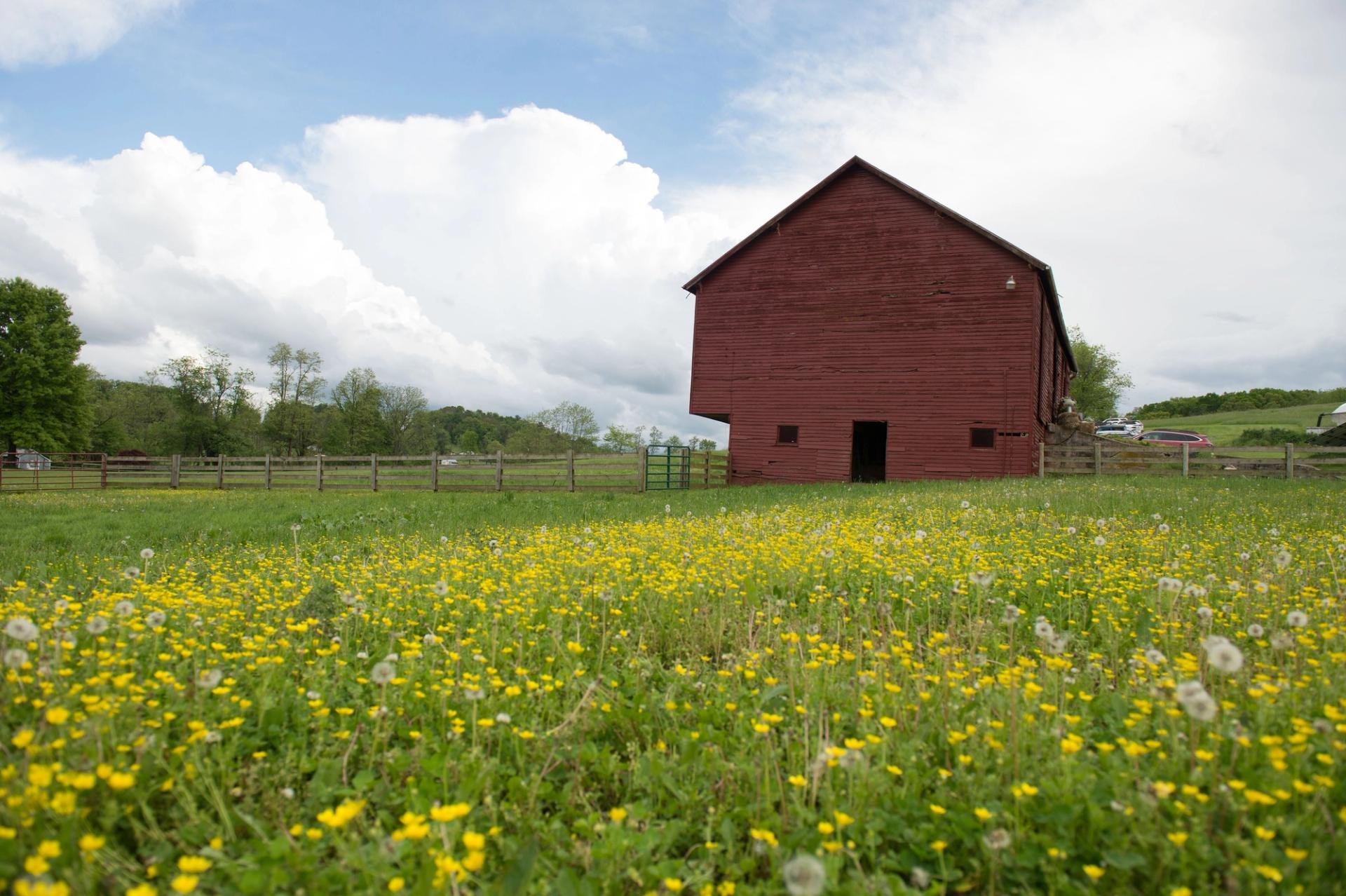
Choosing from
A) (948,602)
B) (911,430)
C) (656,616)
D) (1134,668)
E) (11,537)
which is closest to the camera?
(1134,668)

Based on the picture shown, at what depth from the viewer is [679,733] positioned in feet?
10.1

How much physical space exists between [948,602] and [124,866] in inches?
191

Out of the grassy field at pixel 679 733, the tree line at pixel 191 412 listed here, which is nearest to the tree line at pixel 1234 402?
the tree line at pixel 191 412

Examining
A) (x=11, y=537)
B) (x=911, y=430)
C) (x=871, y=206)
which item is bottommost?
(x=11, y=537)

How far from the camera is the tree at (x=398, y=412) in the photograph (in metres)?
75.6

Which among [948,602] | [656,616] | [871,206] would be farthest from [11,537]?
[871,206]

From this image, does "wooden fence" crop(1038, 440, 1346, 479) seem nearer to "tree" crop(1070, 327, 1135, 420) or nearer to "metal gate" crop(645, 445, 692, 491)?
"metal gate" crop(645, 445, 692, 491)

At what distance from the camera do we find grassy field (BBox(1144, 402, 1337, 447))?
69.4 metres

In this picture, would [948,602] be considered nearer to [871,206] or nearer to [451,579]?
[451,579]

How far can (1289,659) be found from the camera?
146 inches

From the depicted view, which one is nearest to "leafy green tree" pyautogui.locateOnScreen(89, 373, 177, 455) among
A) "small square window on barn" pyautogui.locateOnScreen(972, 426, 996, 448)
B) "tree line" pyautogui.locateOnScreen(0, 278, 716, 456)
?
"tree line" pyautogui.locateOnScreen(0, 278, 716, 456)

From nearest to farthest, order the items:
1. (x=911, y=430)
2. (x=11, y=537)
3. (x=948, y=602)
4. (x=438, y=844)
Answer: (x=438, y=844), (x=948, y=602), (x=11, y=537), (x=911, y=430)

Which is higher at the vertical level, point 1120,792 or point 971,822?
point 1120,792

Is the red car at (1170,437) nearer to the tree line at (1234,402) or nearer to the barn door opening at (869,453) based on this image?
the barn door opening at (869,453)
